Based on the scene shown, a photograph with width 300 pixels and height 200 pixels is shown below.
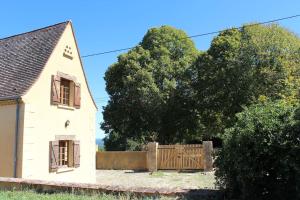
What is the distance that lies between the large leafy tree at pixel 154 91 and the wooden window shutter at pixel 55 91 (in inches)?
640

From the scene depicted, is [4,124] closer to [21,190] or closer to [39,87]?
[39,87]

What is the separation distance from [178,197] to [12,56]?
1178cm

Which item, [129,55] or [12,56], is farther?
[129,55]

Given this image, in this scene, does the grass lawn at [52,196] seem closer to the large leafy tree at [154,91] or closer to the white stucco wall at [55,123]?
the white stucco wall at [55,123]

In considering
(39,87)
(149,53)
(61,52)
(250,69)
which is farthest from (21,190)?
(149,53)

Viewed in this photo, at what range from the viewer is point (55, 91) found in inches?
634

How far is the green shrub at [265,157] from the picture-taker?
752cm

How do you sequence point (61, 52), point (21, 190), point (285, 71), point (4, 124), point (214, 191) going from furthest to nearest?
point (285, 71) → point (61, 52) → point (4, 124) → point (21, 190) → point (214, 191)

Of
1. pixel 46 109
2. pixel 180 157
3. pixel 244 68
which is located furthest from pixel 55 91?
pixel 244 68

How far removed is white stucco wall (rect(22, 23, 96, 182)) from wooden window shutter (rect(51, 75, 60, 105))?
0.50 feet

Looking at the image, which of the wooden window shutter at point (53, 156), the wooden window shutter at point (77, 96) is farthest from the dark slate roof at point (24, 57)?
the wooden window shutter at point (53, 156)

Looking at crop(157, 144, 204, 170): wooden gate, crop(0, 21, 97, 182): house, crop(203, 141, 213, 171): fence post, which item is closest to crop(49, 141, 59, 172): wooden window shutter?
crop(0, 21, 97, 182): house

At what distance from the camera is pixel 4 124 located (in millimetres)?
14719

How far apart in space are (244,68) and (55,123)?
56.6ft
